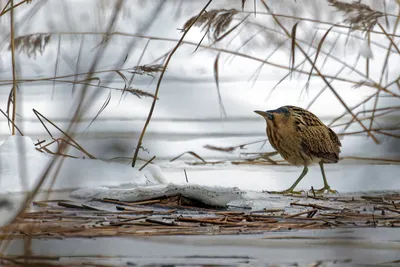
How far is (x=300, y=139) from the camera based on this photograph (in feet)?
13.0

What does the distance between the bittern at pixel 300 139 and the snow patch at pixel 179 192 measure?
869mm

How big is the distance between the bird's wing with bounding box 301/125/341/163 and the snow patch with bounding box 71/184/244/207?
2.90 ft

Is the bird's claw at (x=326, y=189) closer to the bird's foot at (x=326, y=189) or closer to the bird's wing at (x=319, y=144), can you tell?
the bird's foot at (x=326, y=189)

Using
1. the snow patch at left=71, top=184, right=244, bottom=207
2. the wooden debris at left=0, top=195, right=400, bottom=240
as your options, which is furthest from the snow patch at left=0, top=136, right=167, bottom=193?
the wooden debris at left=0, top=195, right=400, bottom=240

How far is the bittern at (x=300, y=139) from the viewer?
13.0 ft

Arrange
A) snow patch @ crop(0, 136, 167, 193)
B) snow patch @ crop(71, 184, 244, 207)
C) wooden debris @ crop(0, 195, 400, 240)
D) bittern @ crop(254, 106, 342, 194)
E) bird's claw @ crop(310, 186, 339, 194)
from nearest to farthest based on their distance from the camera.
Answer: wooden debris @ crop(0, 195, 400, 240) → snow patch @ crop(71, 184, 244, 207) → snow patch @ crop(0, 136, 167, 193) → bird's claw @ crop(310, 186, 339, 194) → bittern @ crop(254, 106, 342, 194)

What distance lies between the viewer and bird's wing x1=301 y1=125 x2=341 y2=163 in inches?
157

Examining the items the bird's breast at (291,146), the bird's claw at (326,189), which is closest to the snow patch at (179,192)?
the bird's claw at (326,189)

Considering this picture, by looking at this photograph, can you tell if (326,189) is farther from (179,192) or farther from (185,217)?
(185,217)

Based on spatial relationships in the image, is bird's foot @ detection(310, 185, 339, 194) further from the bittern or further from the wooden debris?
the wooden debris

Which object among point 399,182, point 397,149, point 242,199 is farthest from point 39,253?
point 397,149

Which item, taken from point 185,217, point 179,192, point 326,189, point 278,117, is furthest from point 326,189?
point 185,217

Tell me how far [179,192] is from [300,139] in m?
1.03

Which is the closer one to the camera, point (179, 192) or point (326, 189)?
point (179, 192)
